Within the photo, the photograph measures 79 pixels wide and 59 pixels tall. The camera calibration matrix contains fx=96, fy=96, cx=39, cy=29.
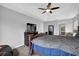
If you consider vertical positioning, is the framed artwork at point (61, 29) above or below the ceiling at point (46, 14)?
below

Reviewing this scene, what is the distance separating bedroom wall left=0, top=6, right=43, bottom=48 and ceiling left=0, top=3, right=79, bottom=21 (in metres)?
0.06

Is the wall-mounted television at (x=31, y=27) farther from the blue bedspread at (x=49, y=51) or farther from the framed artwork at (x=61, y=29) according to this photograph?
the framed artwork at (x=61, y=29)

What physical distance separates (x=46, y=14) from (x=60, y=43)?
0.43m

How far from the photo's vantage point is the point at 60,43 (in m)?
1.20

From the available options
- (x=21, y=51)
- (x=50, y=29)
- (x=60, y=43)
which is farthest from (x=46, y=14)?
(x=21, y=51)

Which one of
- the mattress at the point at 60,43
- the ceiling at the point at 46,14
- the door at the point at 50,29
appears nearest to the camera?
the mattress at the point at 60,43

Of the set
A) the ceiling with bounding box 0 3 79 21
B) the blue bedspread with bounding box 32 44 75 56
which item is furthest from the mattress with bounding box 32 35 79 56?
the ceiling with bounding box 0 3 79 21

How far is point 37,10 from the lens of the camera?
131 cm

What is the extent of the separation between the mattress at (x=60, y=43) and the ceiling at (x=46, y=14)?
28 centimetres

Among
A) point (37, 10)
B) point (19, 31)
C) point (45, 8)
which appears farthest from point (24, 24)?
point (45, 8)

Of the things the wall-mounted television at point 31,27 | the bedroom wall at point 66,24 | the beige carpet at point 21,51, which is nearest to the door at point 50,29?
the bedroom wall at point 66,24

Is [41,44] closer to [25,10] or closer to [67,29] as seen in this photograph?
[67,29]

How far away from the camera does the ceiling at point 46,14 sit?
120cm

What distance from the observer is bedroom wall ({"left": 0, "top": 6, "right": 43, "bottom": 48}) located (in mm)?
1211
